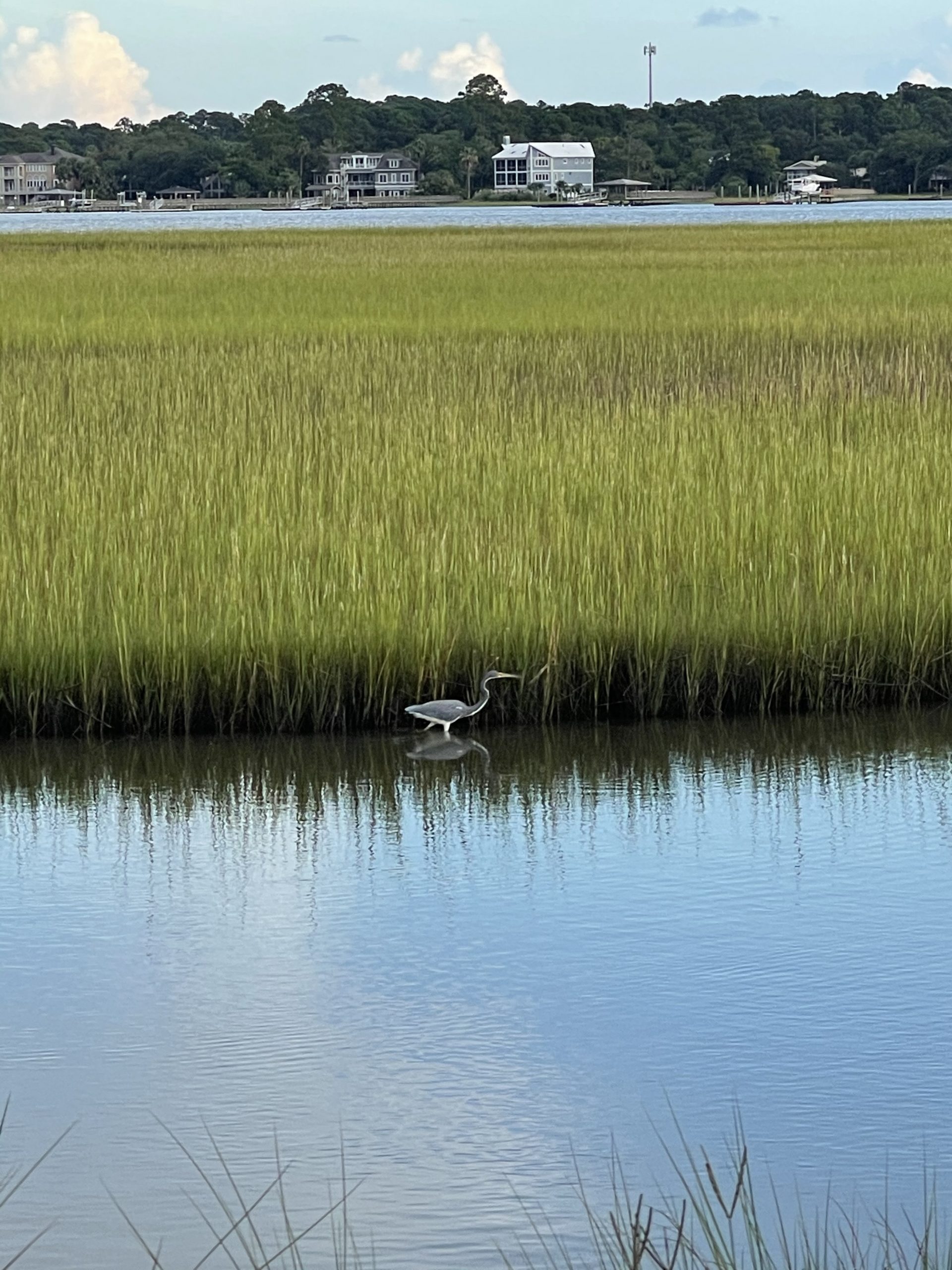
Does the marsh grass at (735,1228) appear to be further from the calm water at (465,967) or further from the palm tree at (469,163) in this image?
the palm tree at (469,163)

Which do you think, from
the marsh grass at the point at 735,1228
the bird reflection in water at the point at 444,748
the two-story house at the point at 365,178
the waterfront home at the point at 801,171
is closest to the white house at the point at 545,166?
the two-story house at the point at 365,178

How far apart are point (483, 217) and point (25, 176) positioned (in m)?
60.5

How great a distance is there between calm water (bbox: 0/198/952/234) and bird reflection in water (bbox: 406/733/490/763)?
42.5 m

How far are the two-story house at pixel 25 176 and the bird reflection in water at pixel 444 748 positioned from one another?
12685cm

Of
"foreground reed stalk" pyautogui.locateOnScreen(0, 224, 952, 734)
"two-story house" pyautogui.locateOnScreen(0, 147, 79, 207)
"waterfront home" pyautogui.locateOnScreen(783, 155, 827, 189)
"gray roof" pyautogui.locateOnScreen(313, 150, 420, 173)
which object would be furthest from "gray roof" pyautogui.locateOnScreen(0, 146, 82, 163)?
"foreground reed stalk" pyautogui.locateOnScreen(0, 224, 952, 734)

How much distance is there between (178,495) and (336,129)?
4772 inches

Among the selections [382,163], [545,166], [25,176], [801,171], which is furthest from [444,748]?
[25,176]

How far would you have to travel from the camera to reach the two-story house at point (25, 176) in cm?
12825

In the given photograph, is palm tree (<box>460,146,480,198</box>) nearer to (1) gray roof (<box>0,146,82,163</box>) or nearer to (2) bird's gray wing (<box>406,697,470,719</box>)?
(1) gray roof (<box>0,146,82,163</box>)

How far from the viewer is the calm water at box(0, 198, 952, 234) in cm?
5550

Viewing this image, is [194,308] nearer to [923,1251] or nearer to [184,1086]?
[184,1086]

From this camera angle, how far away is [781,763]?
19.6 feet

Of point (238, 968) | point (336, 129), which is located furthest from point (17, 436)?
point (336, 129)

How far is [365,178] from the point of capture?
12438 cm
